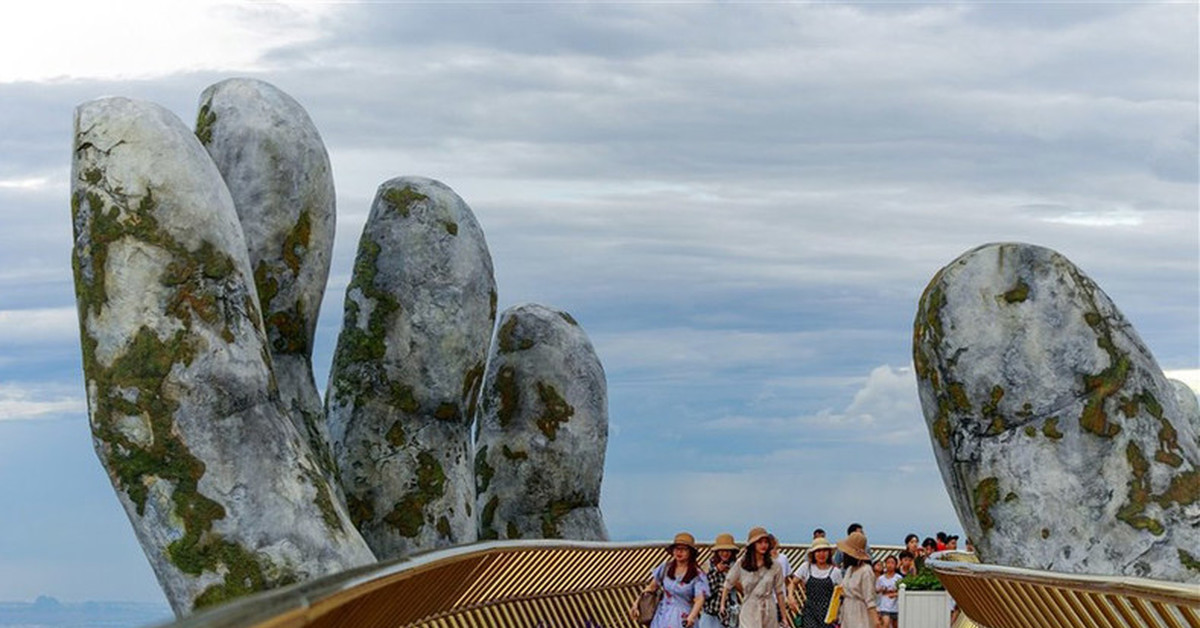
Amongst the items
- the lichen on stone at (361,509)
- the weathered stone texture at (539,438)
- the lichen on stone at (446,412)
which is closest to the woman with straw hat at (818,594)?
the lichen on stone at (361,509)

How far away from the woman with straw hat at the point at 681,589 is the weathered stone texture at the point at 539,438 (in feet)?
79.4

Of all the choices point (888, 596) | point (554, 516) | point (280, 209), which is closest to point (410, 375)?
point (280, 209)

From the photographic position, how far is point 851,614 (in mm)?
16734

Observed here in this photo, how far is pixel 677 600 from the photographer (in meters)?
15.4

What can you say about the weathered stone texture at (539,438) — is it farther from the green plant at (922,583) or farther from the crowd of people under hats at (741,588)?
the crowd of people under hats at (741,588)

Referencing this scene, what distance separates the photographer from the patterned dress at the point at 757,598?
16.0m

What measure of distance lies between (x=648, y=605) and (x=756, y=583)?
1077 millimetres

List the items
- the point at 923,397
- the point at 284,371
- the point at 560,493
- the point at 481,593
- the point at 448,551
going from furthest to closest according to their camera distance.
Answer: the point at 560,493 < the point at 284,371 < the point at 923,397 < the point at 481,593 < the point at 448,551

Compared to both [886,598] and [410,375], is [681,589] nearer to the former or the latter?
[886,598]

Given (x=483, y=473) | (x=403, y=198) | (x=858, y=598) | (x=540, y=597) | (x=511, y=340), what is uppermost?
(x=403, y=198)

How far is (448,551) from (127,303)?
1381 centimetres

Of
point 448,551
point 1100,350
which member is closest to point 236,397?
point 1100,350

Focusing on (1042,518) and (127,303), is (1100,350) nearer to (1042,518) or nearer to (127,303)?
(1042,518)

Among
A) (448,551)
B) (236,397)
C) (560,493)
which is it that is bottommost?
(560,493)
